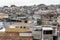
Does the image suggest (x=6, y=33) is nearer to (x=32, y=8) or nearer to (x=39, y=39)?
(x=39, y=39)

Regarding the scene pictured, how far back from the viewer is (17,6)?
13.0m

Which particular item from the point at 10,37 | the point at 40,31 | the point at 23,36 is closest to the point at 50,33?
the point at 40,31

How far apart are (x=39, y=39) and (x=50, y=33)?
13.8 inches

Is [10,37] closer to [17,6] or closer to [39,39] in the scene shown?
[39,39]

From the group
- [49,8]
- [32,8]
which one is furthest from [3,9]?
[49,8]

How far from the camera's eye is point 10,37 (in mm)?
4770

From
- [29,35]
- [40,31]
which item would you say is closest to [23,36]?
[29,35]

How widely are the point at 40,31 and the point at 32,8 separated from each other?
8.27 m

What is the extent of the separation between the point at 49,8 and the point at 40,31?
8218mm

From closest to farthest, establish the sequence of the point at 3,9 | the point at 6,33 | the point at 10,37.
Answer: the point at 10,37 < the point at 6,33 < the point at 3,9

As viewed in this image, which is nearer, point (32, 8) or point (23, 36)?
point (23, 36)

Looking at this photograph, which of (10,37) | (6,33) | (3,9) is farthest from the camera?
(3,9)

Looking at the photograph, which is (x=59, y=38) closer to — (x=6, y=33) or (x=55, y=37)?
(x=55, y=37)

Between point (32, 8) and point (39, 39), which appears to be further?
point (32, 8)
